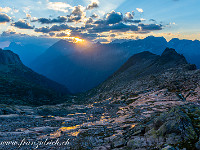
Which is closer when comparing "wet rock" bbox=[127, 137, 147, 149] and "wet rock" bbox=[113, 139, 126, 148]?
"wet rock" bbox=[127, 137, 147, 149]

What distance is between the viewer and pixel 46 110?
51.2m

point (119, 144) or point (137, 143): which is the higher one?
point (137, 143)

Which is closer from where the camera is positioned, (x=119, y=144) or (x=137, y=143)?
(x=137, y=143)

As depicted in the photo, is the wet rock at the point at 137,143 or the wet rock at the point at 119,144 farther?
the wet rock at the point at 119,144

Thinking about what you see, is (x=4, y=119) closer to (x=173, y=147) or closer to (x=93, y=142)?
(x=93, y=142)

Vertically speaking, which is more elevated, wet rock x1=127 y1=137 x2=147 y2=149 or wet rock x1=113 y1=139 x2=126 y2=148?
wet rock x1=127 y1=137 x2=147 y2=149

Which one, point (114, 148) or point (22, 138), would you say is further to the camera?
point (22, 138)

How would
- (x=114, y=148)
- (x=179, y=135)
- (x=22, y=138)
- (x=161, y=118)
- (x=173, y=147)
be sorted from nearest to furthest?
(x=173, y=147) → (x=179, y=135) → (x=114, y=148) → (x=161, y=118) → (x=22, y=138)

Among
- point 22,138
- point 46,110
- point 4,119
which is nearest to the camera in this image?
point 22,138

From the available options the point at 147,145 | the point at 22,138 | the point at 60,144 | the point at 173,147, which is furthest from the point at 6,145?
the point at 173,147

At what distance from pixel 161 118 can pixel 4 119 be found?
36425 millimetres

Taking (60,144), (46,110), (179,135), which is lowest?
(46,110)

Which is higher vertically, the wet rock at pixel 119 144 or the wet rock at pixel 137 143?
the wet rock at pixel 137 143

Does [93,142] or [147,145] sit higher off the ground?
[147,145]
